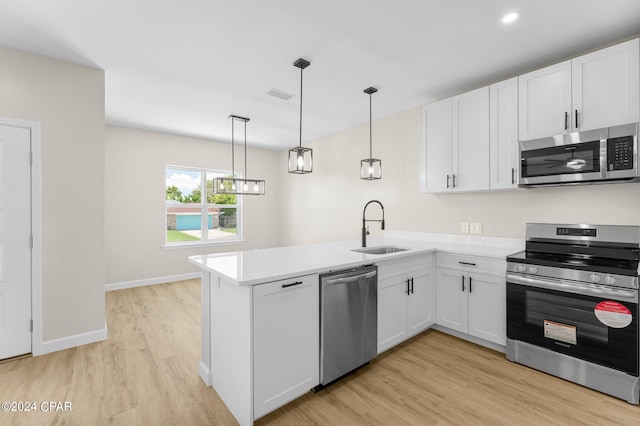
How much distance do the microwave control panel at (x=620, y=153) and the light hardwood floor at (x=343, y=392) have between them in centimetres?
168

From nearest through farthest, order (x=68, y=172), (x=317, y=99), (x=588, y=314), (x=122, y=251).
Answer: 1. (x=588, y=314)
2. (x=68, y=172)
3. (x=317, y=99)
4. (x=122, y=251)

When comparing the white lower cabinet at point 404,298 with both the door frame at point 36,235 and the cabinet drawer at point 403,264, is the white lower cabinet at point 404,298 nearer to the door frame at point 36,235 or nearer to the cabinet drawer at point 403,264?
the cabinet drawer at point 403,264

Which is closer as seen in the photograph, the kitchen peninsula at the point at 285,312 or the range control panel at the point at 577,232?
the kitchen peninsula at the point at 285,312

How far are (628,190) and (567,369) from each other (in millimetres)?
1534

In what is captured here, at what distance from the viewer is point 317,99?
3.72 meters

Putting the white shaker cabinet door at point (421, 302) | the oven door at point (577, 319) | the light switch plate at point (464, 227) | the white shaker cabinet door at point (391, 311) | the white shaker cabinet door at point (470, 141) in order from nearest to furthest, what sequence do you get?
1. the oven door at point (577, 319)
2. the white shaker cabinet door at point (391, 311)
3. the white shaker cabinet door at point (421, 302)
4. the white shaker cabinet door at point (470, 141)
5. the light switch plate at point (464, 227)

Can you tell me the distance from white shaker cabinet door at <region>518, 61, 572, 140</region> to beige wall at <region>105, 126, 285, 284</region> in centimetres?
503

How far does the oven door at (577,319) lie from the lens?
2010 millimetres

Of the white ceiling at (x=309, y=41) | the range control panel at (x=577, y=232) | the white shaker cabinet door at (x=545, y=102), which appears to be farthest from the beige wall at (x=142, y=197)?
the range control panel at (x=577, y=232)

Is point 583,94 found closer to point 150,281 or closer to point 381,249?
point 381,249

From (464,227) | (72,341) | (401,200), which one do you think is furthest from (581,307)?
Result: (72,341)

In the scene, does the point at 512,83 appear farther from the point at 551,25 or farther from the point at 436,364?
the point at 436,364

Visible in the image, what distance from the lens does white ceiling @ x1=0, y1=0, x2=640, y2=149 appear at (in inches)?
81.7

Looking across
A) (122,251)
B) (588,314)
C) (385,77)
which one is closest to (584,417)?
(588,314)
